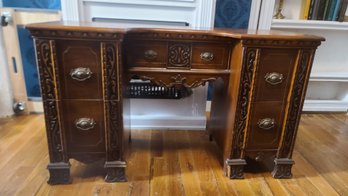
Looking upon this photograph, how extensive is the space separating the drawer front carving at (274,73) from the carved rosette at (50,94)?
0.88m

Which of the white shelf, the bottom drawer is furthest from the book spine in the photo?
the bottom drawer

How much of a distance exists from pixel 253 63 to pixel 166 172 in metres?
0.71

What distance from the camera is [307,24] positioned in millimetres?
1898

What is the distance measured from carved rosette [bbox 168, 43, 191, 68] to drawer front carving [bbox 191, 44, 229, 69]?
A: 3 centimetres

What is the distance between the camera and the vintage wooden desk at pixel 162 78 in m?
1.02

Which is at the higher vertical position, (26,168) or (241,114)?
(241,114)

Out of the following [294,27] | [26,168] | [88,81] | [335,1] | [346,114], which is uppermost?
[335,1]

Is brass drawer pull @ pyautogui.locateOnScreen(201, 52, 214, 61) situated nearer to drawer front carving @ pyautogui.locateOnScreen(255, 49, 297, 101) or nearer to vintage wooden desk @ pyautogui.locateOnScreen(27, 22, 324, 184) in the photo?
vintage wooden desk @ pyautogui.locateOnScreen(27, 22, 324, 184)

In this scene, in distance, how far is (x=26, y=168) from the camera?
1298 mm

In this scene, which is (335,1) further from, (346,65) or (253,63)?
(253,63)

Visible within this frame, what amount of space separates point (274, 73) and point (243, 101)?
0.61 feet

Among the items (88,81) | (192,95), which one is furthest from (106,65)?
(192,95)

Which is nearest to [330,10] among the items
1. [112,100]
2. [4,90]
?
[112,100]

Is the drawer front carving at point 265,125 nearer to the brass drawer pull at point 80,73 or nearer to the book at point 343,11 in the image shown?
the brass drawer pull at point 80,73
